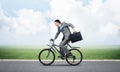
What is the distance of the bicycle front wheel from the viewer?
54.3 ft

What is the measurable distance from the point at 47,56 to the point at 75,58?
115cm

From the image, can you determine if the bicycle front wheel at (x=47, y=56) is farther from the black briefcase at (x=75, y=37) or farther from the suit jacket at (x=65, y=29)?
the black briefcase at (x=75, y=37)

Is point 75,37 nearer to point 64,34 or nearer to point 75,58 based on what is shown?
point 64,34

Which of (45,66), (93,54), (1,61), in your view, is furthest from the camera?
(93,54)

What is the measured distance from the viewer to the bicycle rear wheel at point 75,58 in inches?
651

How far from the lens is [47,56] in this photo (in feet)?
54.1

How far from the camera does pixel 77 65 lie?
16656 millimetres

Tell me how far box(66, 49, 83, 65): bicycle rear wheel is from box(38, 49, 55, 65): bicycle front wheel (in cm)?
70

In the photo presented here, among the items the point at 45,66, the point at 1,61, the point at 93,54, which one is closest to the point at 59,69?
the point at 45,66

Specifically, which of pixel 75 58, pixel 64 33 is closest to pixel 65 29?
pixel 64 33

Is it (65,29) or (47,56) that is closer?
(47,56)

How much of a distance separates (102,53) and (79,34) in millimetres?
8390

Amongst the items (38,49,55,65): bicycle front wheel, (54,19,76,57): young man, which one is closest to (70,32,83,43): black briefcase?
(54,19,76,57): young man

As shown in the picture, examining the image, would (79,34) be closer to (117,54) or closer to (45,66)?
(45,66)
